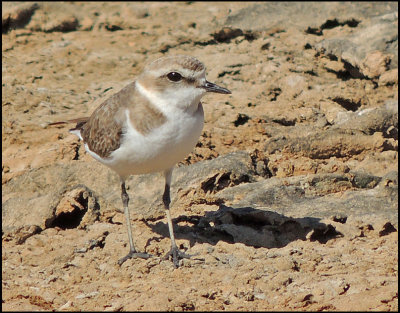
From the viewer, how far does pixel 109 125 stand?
656cm

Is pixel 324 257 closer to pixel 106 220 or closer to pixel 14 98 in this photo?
pixel 106 220

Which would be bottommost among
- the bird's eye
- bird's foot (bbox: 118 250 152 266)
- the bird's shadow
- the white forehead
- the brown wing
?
the bird's shadow

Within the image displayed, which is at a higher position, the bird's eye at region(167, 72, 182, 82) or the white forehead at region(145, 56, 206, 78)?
the white forehead at region(145, 56, 206, 78)

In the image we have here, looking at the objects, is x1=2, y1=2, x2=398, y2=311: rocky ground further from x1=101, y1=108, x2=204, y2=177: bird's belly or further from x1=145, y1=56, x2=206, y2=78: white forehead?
x1=145, y1=56, x2=206, y2=78: white forehead

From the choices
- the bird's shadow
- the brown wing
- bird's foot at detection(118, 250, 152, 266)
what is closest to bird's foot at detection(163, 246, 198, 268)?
bird's foot at detection(118, 250, 152, 266)

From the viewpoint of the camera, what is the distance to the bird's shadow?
679 cm

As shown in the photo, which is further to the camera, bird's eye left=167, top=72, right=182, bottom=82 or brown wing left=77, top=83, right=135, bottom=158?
brown wing left=77, top=83, right=135, bottom=158

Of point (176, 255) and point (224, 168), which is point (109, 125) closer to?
point (176, 255)

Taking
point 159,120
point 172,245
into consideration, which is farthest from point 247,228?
point 159,120

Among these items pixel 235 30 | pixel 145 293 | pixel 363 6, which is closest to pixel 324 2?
pixel 363 6

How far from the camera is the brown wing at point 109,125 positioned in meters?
6.42

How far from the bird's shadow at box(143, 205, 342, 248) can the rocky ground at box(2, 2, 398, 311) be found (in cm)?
2

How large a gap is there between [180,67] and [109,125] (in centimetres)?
90

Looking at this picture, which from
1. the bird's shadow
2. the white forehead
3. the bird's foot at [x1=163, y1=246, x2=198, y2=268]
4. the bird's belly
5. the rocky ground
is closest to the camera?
the rocky ground
